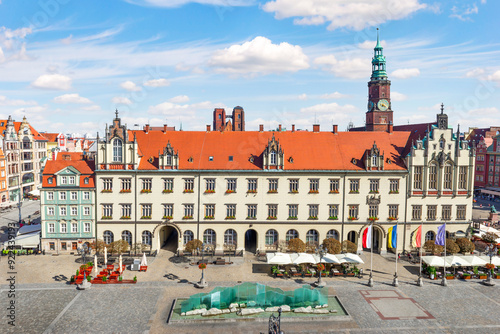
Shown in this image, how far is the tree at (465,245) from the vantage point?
173 feet

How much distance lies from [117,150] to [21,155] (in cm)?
6428

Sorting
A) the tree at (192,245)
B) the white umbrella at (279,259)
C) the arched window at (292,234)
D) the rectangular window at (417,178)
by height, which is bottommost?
the white umbrella at (279,259)

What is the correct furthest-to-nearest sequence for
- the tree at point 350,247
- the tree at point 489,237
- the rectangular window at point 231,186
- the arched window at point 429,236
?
the arched window at point 429,236
the tree at point 489,237
the rectangular window at point 231,186
the tree at point 350,247

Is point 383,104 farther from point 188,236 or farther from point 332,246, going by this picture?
point 188,236

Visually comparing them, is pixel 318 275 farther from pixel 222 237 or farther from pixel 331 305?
pixel 222 237

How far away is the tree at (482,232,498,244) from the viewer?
56875mm

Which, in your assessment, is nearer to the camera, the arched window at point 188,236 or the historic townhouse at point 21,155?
the arched window at point 188,236

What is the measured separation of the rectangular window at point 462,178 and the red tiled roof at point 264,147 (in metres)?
8.69

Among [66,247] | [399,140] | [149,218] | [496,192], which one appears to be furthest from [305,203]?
[496,192]

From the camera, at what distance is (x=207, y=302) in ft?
121

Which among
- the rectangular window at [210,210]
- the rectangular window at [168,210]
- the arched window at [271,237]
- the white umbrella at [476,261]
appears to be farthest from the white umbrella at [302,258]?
the white umbrella at [476,261]

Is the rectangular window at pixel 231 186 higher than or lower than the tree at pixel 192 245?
higher

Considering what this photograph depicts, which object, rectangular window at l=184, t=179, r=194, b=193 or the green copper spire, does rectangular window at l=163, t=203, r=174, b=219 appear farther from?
the green copper spire

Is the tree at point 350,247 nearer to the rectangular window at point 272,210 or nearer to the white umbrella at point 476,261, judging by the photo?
the rectangular window at point 272,210
